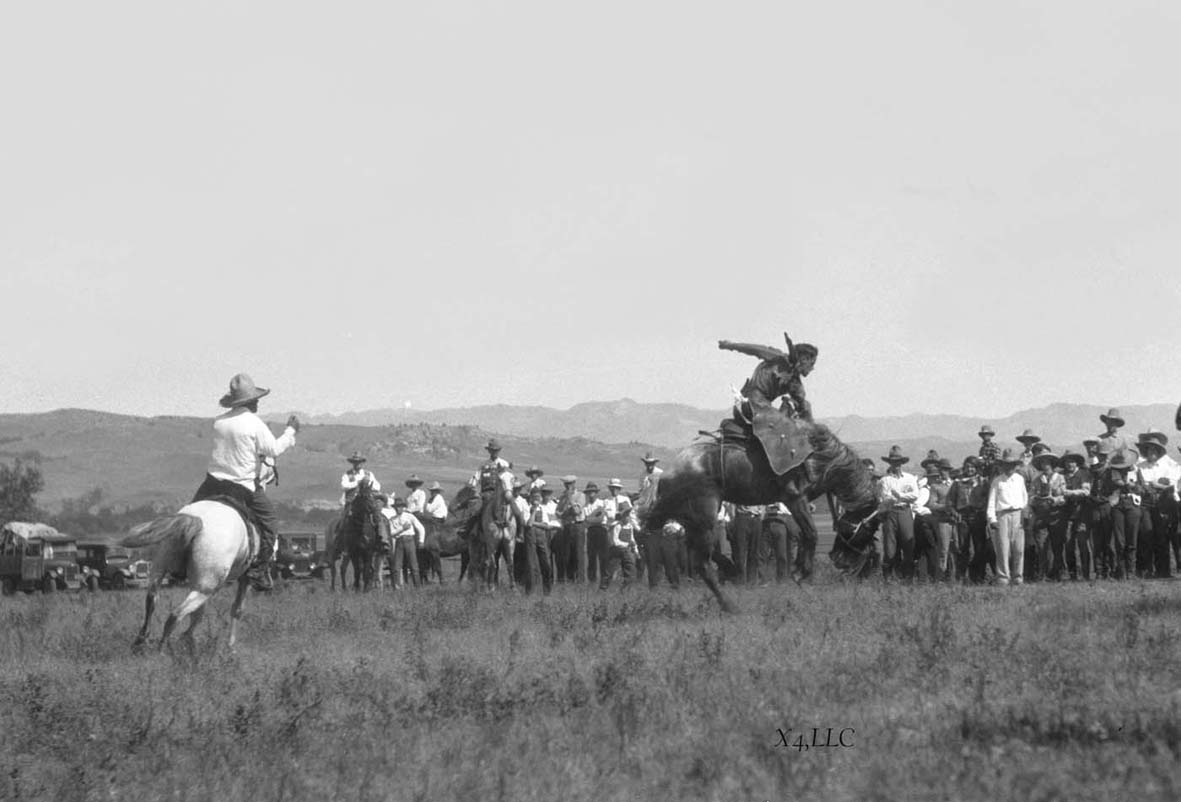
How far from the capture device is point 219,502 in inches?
574

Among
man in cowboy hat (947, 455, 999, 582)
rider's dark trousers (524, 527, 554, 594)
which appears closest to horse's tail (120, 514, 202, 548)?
rider's dark trousers (524, 527, 554, 594)

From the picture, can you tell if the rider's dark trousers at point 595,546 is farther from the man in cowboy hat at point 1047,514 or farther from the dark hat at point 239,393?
the dark hat at point 239,393

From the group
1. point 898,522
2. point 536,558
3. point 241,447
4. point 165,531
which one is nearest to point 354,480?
point 536,558

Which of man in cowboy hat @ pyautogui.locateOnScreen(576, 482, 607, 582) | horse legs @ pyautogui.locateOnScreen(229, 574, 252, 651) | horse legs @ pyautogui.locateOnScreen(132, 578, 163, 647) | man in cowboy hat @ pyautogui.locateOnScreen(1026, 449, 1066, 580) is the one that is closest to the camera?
horse legs @ pyautogui.locateOnScreen(132, 578, 163, 647)

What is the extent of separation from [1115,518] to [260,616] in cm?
1199

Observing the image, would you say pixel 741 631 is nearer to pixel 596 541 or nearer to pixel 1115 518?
pixel 1115 518

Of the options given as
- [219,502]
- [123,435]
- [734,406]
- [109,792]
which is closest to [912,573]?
[734,406]

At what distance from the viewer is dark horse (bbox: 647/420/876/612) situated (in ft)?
62.0

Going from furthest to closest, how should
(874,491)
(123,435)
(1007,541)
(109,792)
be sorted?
(123,435)
(1007,541)
(874,491)
(109,792)

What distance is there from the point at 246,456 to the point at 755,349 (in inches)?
255

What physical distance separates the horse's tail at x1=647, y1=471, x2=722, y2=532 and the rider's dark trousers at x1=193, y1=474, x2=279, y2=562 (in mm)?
5275

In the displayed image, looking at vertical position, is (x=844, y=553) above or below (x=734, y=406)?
below

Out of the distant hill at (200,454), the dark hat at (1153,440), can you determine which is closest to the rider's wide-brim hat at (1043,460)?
the dark hat at (1153,440)

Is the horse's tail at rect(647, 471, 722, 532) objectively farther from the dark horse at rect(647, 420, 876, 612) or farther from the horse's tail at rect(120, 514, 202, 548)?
the horse's tail at rect(120, 514, 202, 548)
